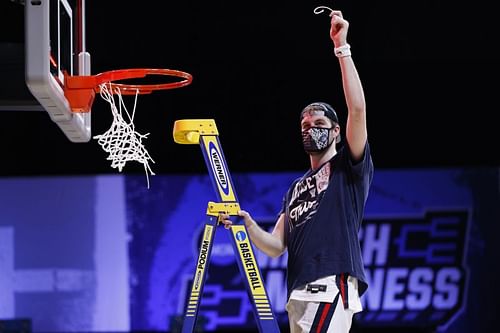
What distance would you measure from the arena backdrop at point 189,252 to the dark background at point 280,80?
0.65 feet

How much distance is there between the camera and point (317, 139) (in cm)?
401

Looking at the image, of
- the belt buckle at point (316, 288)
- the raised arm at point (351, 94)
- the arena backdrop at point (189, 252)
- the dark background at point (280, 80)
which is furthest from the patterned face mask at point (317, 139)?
the arena backdrop at point (189, 252)

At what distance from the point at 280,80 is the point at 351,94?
4718 millimetres

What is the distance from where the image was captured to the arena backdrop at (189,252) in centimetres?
848

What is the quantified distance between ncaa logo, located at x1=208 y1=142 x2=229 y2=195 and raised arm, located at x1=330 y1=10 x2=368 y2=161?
2.21 feet

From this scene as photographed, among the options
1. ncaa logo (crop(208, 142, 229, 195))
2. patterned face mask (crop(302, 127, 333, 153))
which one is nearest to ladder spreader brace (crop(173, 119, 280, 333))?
ncaa logo (crop(208, 142, 229, 195))

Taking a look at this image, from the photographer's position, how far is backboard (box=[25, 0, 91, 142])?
157 inches

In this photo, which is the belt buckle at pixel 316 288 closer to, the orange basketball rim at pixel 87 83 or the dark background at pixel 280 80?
the orange basketball rim at pixel 87 83

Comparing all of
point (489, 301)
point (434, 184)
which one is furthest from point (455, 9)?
point (489, 301)

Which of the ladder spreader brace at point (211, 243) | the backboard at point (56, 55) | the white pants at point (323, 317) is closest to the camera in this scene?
the white pants at point (323, 317)

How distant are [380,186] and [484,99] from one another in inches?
51.6

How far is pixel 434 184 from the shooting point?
343 inches

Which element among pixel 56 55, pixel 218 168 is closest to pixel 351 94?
pixel 218 168

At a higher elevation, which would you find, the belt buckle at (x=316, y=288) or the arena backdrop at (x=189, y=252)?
the belt buckle at (x=316, y=288)
